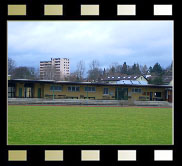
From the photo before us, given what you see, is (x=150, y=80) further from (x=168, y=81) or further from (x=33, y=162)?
(x=33, y=162)

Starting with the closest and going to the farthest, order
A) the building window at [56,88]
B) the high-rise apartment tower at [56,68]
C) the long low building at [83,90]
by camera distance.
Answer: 1. the long low building at [83,90]
2. the building window at [56,88]
3. the high-rise apartment tower at [56,68]

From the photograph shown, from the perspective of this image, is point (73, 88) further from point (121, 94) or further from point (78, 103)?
point (121, 94)

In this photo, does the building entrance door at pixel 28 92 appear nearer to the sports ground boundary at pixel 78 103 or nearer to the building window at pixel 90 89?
the sports ground boundary at pixel 78 103

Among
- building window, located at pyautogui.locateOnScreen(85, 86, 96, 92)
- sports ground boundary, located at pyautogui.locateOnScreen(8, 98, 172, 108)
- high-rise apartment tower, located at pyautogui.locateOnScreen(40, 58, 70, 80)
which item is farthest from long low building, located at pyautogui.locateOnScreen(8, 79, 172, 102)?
high-rise apartment tower, located at pyautogui.locateOnScreen(40, 58, 70, 80)

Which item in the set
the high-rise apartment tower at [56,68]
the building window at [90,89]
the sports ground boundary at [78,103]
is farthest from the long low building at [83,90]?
the high-rise apartment tower at [56,68]

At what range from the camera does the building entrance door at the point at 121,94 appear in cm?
3675

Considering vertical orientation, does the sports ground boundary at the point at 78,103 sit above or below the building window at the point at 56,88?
below

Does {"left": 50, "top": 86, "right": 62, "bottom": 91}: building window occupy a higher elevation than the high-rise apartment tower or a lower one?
lower

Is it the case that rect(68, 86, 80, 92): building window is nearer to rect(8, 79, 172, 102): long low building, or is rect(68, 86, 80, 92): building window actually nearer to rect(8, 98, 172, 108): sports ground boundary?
rect(8, 79, 172, 102): long low building

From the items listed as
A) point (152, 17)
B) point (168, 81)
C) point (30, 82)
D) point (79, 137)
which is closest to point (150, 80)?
point (168, 81)

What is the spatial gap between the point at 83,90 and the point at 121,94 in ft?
16.6

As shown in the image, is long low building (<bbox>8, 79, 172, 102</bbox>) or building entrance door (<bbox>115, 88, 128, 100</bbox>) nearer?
long low building (<bbox>8, 79, 172, 102</bbox>)

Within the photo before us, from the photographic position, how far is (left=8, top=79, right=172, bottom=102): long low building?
3391 centimetres
